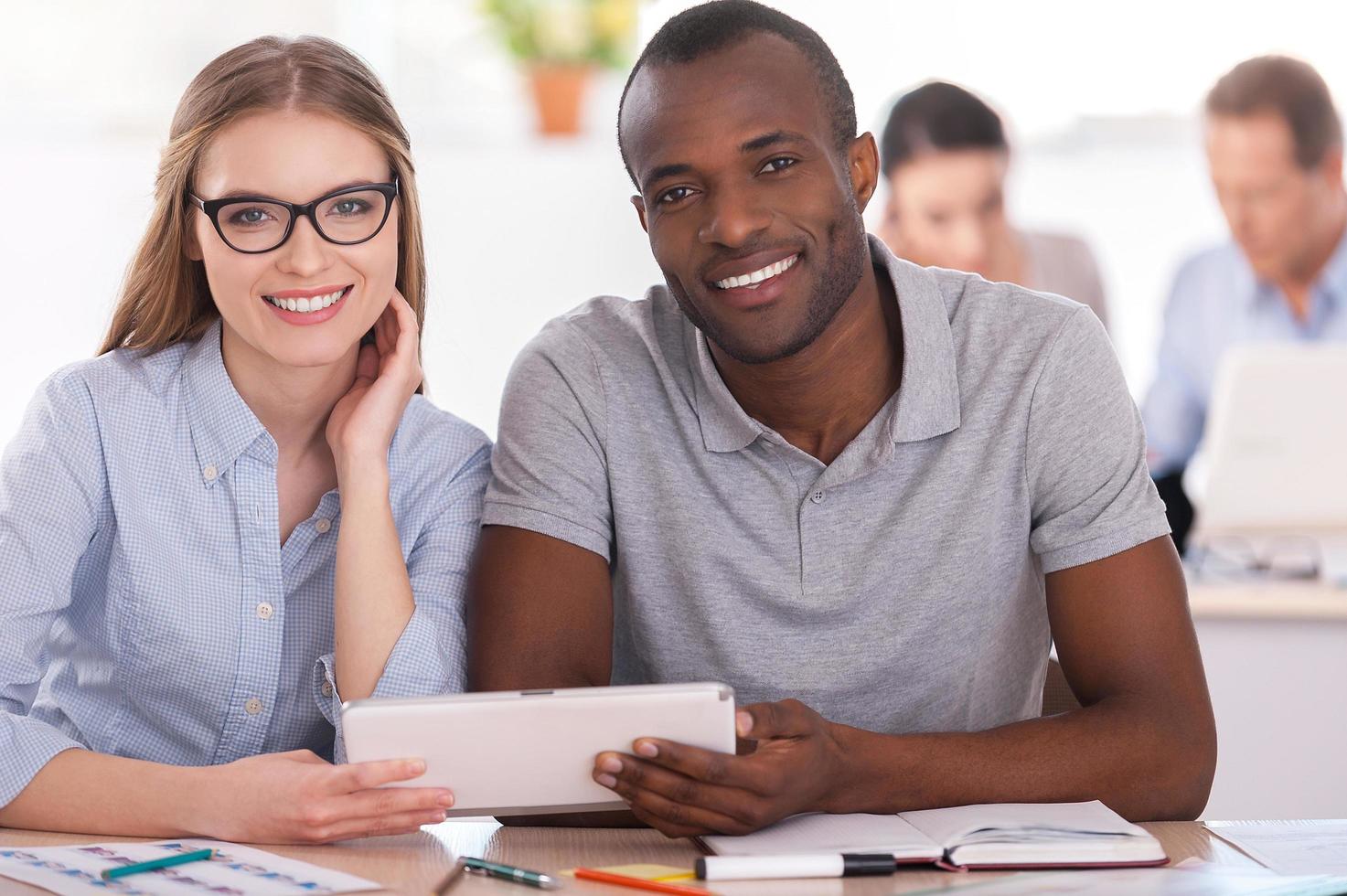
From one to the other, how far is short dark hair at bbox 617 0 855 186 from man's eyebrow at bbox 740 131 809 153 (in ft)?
0.29

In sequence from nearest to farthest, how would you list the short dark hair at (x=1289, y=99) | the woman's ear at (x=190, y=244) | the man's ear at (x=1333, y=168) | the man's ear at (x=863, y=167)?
the woman's ear at (x=190, y=244)
the man's ear at (x=863, y=167)
the short dark hair at (x=1289, y=99)
the man's ear at (x=1333, y=168)

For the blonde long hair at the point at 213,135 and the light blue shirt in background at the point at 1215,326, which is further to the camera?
the light blue shirt in background at the point at 1215,326

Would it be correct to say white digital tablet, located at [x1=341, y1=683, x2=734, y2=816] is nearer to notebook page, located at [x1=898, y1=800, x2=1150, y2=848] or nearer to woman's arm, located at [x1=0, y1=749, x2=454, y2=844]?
Result: woman's arm, located at [x1=0, y1=749, x2=454, y2=844]

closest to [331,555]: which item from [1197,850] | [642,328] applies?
[642,328]

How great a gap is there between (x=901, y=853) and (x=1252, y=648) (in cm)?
202

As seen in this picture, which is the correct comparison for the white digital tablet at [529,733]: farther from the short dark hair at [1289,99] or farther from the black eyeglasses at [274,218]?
the short dark hair at [1289,99]

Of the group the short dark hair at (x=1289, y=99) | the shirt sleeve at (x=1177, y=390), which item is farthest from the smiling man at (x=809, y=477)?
the short dark hair at (x=1289, y=99)

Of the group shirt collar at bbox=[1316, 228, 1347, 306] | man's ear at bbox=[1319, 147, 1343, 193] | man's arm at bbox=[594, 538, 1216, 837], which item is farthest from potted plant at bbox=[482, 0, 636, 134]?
man's arm at bbox=[594, 538, 1216, 837]

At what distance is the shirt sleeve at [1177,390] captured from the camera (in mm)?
4078

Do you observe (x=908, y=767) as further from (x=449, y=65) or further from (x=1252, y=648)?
(x=449, y=65)

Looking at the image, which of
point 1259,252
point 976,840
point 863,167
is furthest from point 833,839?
point 1259,252

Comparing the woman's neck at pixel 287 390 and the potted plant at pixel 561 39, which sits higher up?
the potted plant at pixel 561 39

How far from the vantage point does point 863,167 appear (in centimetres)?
187

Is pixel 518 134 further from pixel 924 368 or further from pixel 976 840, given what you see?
pixel 976 840
